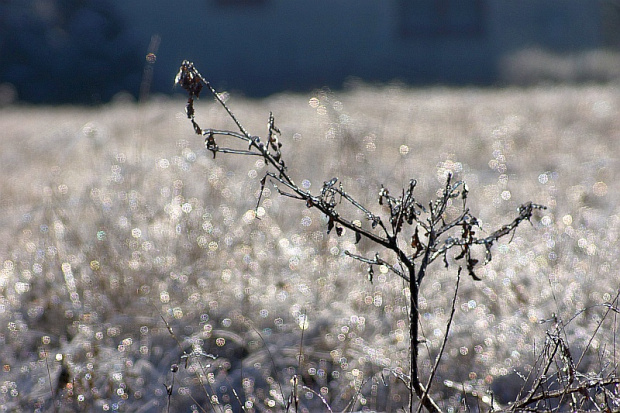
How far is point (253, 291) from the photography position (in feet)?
7.89

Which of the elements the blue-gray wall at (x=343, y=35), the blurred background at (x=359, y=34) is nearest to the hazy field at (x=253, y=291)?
the blurred background at (x=359, y=34)

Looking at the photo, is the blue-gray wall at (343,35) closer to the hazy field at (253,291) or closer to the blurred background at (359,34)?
the blurred background at (359,34)

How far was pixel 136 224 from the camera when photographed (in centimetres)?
291

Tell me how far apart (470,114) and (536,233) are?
3.81 metres

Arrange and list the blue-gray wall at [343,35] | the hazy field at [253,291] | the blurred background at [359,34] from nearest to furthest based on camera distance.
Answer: the hazy field at [253,291], the blurred background at [359,34], the blue-gray wall at [343,35]

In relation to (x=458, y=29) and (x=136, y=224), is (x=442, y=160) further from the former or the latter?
(x=458, y=29)

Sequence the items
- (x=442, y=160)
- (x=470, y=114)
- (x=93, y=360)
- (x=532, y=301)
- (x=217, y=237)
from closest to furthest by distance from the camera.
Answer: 1. (x=93, y=360)
2. (x=532, y=301)
3. (x=217, y=237)
4. (x=442, y=160)
5. (x=470, y=114)

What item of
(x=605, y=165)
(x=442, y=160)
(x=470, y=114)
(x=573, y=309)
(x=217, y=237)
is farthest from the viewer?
(x=470, y=114)

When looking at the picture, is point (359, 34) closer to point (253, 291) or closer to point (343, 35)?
point (343, 35)

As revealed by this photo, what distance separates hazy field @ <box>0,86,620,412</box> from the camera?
6.43 feet

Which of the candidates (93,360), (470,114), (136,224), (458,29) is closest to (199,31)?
(458,29)

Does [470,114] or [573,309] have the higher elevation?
[470,114]

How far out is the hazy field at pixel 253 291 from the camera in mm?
1959

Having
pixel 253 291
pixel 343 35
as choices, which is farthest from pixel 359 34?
pixel 253 291
